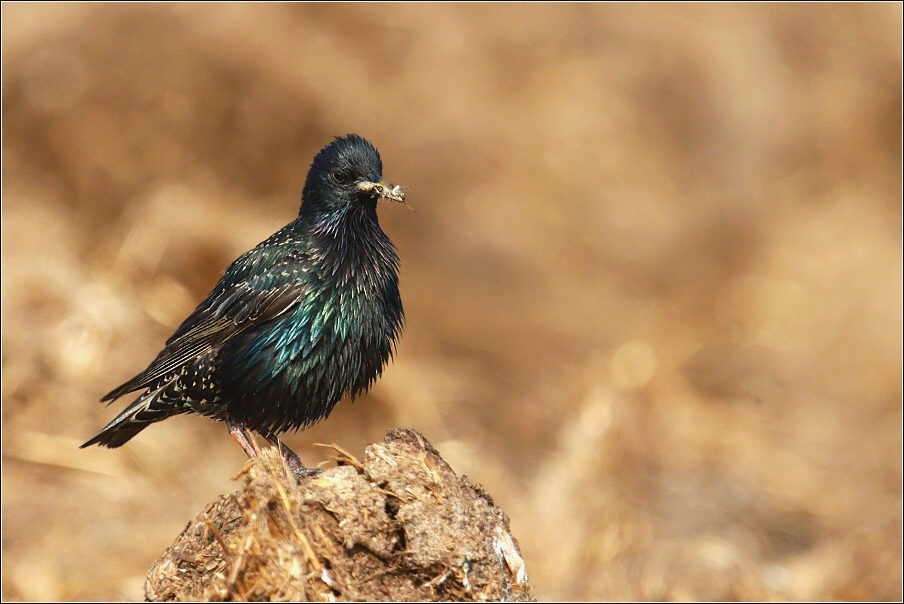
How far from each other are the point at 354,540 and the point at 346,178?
245 cm

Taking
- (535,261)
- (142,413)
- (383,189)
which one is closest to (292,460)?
(142,413)

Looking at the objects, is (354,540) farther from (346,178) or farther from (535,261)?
(535,261)

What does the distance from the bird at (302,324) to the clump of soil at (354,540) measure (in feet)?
4.66

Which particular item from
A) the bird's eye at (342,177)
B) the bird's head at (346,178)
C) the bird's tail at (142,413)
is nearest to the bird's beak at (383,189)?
the bird's head at (346,178)

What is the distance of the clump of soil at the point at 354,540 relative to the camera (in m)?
3.68

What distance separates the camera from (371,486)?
4.05 m

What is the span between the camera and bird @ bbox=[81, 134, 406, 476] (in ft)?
18.6

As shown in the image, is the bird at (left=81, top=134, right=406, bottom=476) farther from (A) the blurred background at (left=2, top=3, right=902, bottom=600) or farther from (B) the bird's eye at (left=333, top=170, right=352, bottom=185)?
(A) the blurred background at (left=2, top=3, right=902, bottom=600)

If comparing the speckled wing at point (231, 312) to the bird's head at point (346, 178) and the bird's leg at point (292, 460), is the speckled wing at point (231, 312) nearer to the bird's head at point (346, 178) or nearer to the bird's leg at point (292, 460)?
the bird's head at point (346, 178)

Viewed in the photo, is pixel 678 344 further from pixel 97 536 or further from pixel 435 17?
pixel 97 536

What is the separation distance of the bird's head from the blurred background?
421 cm

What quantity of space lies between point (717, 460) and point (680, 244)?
3613mm

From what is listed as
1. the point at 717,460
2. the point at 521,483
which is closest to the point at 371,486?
the point at 521,483

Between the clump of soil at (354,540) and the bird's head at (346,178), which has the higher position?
the bird's head at (346,178)
